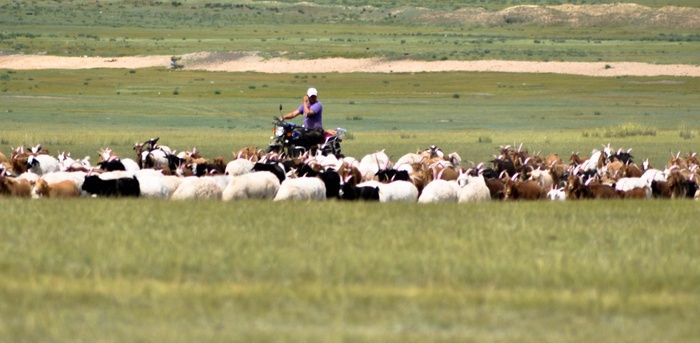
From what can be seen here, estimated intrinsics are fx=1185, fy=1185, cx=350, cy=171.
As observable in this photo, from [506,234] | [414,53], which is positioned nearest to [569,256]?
[506,234]

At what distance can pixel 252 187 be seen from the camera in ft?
52.5

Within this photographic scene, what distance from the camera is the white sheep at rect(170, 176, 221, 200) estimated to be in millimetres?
15867

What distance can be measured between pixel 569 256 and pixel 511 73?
6628cm

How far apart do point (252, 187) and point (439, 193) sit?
257 cm

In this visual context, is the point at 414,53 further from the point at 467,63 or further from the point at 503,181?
the point at 503,181

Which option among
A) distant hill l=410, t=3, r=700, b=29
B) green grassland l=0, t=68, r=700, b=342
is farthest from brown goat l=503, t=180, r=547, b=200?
distant hill l=410, t=3, r=700, b=29

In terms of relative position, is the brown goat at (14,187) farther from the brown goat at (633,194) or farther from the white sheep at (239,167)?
the brown goat at (633,194)

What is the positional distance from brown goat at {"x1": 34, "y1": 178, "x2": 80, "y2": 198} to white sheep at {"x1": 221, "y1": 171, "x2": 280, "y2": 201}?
6.71ft

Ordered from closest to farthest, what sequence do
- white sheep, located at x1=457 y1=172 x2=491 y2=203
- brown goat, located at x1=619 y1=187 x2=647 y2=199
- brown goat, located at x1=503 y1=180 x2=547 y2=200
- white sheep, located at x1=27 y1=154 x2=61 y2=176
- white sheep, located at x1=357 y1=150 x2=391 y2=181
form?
white sheep, located at x1=457 y1=172 x2=491 y2=203, brown goat, located at x1=503 y1=180 x2=547 y2=200, brown goat, located at x1=619 y1=187 x2=647 y2=199, white sheep, located at x1=357 y1=150 x2=391 y2=181, white sheep, located at x1=27 y1=154 x2=61 y2=176

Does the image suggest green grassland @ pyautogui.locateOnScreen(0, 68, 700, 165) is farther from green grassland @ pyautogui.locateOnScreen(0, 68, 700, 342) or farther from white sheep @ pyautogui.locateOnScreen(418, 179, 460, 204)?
green grassland @ pyautogui.locateOnScreen(0, 68, 700, 342)

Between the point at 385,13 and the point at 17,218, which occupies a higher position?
the point at 385,13

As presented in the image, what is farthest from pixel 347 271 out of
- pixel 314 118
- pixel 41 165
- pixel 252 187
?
pixel 314 118

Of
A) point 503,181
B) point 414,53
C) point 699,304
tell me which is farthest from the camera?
point 414,53

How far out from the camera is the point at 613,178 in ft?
62.5
